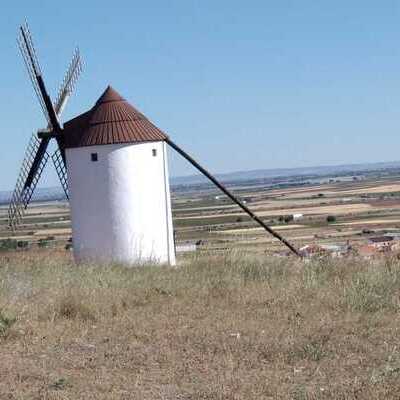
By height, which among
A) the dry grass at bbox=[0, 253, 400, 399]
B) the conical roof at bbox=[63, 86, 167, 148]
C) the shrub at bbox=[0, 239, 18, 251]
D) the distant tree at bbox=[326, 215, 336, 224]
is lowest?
the distant tree at bbox=[326, 215, 336, 224]

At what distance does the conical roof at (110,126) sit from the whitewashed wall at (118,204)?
→ 0.15m

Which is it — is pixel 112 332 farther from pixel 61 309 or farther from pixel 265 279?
pixel 265 279

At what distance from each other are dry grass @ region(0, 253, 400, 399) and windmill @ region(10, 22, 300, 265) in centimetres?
320

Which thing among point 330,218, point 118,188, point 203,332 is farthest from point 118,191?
point 330,218

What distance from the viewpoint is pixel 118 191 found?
1384 cm

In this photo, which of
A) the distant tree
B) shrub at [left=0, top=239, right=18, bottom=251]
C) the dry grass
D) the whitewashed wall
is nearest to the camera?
the dry grass

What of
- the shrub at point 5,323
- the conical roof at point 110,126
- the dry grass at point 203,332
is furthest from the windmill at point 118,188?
the shrub at point 5,323

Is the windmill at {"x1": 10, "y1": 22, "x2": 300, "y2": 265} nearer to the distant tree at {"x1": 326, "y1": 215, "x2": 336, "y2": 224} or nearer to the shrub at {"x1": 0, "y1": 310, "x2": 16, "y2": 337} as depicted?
the shrub at {"x1": 0, "y1": 310, "x2": 16, "y2": 337}

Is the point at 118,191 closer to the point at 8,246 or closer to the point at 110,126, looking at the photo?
the point at 110,126

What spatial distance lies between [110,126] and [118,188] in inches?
50.6

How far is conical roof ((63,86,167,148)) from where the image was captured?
46.3 feet

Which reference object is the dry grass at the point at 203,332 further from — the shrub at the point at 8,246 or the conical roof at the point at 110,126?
the shrub at the point at 8,246

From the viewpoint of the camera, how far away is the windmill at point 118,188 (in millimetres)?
13906

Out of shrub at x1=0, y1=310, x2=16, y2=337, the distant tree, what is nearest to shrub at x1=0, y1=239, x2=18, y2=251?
shrub at x1=0, y1=310, x2=16, y2=337
